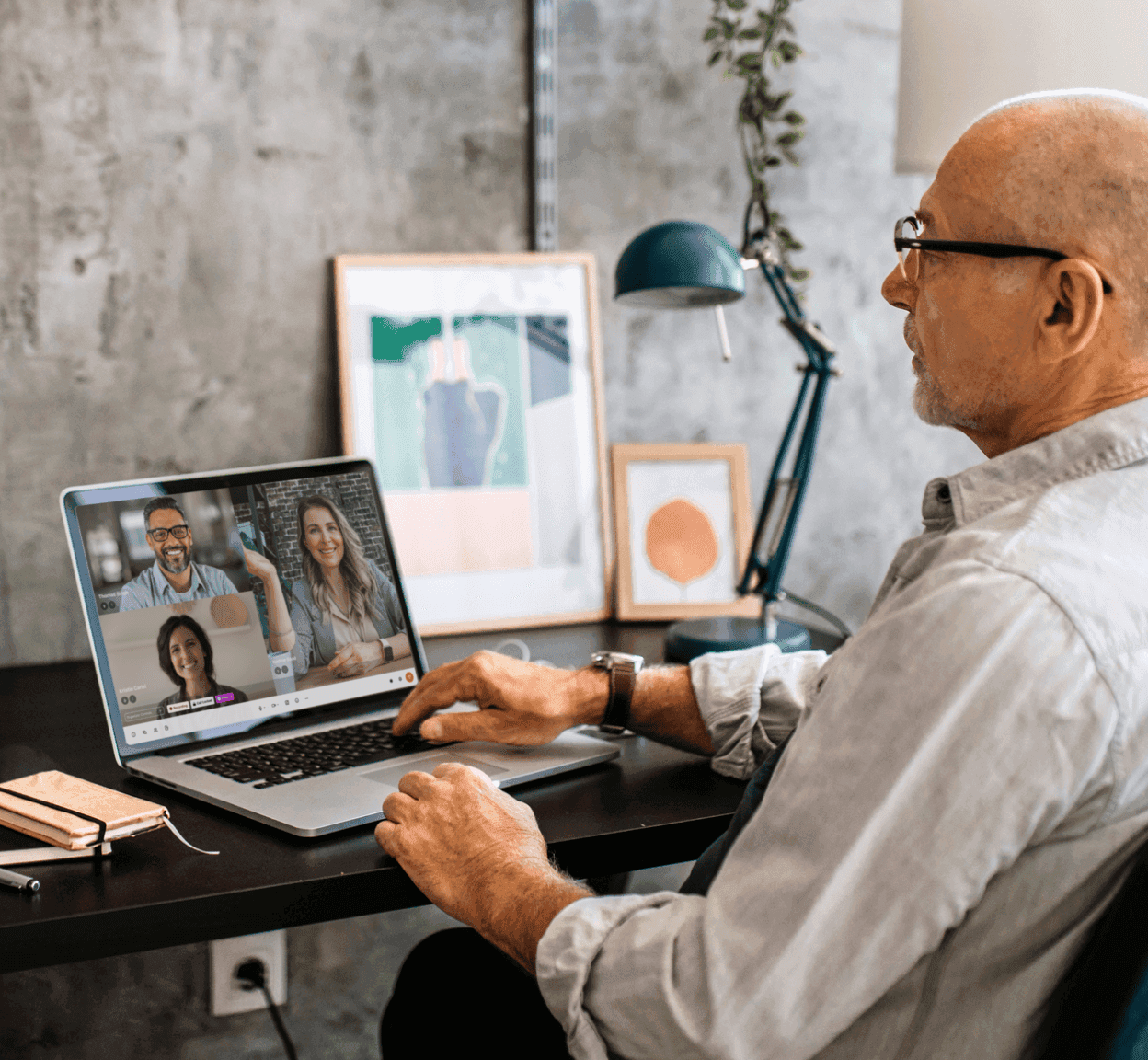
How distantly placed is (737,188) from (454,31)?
1.76 ft

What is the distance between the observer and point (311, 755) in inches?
41.3

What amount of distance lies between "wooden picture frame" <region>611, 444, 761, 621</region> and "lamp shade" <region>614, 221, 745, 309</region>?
1.21 feet

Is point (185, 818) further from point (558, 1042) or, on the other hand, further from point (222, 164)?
point (222, 164)

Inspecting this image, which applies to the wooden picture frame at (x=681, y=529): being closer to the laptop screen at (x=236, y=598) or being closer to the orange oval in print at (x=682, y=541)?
the orange oval in print at (x=682, y=541)

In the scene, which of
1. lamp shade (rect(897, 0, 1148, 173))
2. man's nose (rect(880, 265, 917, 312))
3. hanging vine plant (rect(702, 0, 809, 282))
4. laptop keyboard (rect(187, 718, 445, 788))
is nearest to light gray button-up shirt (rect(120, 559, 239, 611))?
laptop keyboard (rect(187, 718, 445, 788))

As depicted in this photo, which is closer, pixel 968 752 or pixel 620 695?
pixel 968 752

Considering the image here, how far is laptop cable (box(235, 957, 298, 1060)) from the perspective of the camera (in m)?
1.65

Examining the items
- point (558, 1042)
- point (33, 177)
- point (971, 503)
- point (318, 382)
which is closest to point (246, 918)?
point (558, 1042)

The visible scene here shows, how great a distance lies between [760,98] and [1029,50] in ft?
1.32

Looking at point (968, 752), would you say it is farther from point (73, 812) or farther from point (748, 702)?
point (73, 812)

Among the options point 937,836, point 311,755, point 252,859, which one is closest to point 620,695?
point 311,755

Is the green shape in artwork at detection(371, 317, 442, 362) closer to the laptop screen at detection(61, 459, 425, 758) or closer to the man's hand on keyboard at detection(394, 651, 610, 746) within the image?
the laptop screen at detection(61, 459, 425, 758)

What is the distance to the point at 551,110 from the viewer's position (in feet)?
5.43

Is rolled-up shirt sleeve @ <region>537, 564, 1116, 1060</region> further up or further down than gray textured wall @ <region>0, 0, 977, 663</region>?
further down
